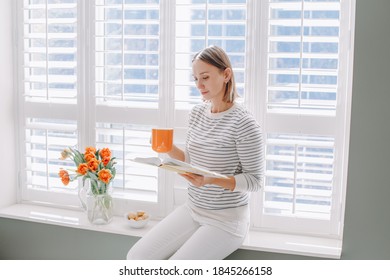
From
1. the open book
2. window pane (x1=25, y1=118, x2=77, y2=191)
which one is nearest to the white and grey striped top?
the open book

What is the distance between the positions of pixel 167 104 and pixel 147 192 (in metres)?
0.46

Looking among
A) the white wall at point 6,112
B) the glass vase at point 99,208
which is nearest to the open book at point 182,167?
the glass vase at point 99,208

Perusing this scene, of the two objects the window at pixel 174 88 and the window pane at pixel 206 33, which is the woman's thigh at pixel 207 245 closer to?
the window at pixel 174 88

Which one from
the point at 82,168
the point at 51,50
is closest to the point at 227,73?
the point at 82,168

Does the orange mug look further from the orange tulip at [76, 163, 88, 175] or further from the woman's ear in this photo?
the orange tulip at [76, 163, 88, 175]

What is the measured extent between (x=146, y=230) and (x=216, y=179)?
2.01 ft

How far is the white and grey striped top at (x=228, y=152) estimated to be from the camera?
2.31 meters

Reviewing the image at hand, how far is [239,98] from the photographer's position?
264cm

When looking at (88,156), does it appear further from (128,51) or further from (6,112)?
(6,112)

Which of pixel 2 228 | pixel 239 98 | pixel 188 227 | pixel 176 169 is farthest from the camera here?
pixel 2 228

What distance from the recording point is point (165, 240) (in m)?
2.42

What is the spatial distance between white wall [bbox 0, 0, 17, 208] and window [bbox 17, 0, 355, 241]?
0.05 m
